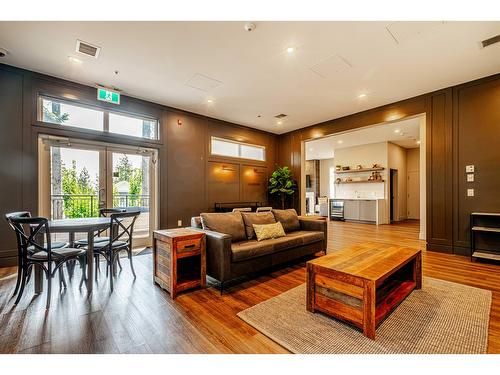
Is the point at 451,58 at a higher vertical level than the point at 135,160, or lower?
higher

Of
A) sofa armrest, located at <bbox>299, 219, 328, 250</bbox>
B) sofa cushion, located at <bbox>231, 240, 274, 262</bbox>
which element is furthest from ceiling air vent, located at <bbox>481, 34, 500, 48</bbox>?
sofa cushion, located at <bbox>231, 240, 274, 262</bbox>

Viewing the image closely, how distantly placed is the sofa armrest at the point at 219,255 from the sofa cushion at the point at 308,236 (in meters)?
1.27

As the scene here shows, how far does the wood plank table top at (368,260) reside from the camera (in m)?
1.96

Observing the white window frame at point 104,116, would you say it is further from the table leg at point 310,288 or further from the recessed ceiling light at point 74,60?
the table leg at point 310,288

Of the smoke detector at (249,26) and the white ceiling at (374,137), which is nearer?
the smoke detector at (249,26)

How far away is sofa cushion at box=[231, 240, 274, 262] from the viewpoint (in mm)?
2783

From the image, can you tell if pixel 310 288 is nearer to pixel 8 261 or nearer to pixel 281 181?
pixel 8 261

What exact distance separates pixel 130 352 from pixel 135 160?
391 centimetres

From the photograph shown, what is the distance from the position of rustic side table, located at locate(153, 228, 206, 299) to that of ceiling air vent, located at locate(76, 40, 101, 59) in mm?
2542

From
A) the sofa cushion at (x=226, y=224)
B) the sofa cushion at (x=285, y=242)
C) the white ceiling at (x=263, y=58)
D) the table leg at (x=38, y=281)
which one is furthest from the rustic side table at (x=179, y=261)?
the white ceiling at (x=263, y=58)

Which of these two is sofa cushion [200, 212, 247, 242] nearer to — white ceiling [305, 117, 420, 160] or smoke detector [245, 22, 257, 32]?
smoke detector [245, 22, 257, 32]

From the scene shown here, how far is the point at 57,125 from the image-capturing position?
3.88 metres

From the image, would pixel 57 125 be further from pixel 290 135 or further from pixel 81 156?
pixel 290 135

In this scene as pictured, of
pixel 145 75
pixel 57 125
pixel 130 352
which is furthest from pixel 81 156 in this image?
→ pixel 130 352
